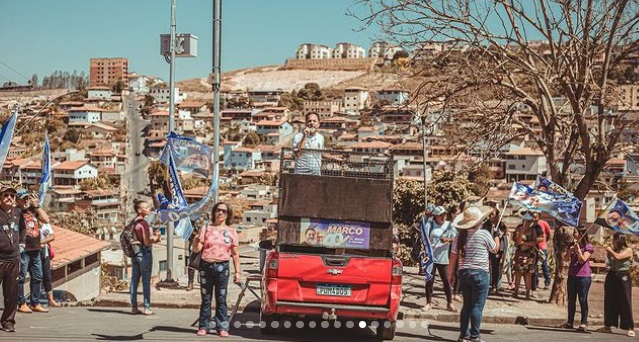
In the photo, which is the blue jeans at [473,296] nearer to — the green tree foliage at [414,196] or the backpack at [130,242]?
the backpack at [130,242]

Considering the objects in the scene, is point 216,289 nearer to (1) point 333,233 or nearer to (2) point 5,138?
(1) point 333,233

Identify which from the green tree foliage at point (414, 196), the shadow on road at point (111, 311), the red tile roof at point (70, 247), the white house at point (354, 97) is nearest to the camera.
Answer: the shadow on road at point (111, 311)

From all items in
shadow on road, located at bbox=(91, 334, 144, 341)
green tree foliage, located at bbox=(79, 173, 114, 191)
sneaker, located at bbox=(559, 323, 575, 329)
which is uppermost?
shadow on road, located at bbox=(91, 334, 144, 341)

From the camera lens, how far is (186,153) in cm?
1259

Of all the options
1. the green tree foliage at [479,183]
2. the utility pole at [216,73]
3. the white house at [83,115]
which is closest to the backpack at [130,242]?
the utility pole at [216,73]

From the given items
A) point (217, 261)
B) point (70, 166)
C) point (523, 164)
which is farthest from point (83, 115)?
point (217, 261)

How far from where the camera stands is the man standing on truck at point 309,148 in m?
10.1

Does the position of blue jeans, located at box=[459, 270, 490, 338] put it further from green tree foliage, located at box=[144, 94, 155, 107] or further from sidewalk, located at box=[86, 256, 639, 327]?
green tree foliage, located at box=[144, 94, 155, 107]

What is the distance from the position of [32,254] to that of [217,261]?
10.0 ft

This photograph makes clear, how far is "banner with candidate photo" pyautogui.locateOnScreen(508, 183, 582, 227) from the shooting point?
449 inches

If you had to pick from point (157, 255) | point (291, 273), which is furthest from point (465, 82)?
point (157, 255)

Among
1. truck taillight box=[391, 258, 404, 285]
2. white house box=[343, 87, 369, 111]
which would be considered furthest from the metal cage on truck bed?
white house box=[343, 87, 369, 111]

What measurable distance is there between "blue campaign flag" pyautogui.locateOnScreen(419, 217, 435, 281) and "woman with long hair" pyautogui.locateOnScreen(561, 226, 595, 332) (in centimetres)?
179

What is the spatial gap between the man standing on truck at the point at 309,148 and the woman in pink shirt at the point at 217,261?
1.33 m
